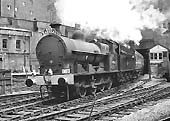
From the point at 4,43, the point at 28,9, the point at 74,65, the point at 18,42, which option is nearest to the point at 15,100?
the point at 74,65

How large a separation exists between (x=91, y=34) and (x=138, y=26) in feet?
13.7

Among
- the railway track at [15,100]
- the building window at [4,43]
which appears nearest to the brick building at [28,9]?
the building window at [4,43]

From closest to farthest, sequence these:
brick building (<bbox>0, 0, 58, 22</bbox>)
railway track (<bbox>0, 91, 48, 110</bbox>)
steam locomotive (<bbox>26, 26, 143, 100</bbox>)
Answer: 1. railway track (<bbox>0, 91, 48, 110</bbox>)
2. steam locomotive (<bbox>26, 26, 143, 100</bbox>)
3. brick building (<bbox>0, 0, 58, 22</bbox>)

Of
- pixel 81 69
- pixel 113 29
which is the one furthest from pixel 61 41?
pixel 113 29

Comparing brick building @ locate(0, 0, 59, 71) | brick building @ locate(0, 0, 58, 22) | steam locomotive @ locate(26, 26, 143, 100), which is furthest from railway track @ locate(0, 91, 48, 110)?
brick building @ locate(0, 0, 58, 22)

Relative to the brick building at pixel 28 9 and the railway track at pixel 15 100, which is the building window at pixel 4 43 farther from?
the railway track at pixel 15 100

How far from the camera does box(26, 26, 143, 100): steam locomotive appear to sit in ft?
40.1

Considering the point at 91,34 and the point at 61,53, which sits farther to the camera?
the point at 91,34

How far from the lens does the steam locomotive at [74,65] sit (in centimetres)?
1223

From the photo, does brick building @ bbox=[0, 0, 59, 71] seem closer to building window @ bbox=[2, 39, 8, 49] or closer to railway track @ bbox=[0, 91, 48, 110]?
building window @ bbox=[2, 39, 8, 49]

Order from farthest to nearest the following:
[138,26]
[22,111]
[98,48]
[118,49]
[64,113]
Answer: [138,26] < [118,49] < [98,48] < [22,111] < [64,113]

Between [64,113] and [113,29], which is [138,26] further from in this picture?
[64,113]

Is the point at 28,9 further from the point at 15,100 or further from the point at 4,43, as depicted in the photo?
the point at 15,100

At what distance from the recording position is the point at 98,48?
15.5 meters
